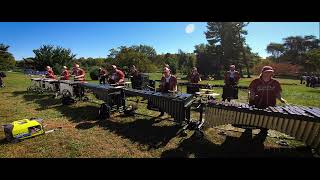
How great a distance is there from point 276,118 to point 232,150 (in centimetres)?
135

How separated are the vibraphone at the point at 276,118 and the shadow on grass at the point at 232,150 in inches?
24.9

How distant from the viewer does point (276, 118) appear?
571cm

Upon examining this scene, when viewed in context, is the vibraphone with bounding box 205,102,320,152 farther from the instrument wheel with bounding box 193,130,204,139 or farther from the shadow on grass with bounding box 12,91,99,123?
the shadow on grass with bounding box 12,91,99,123

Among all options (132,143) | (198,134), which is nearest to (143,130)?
(132,143)

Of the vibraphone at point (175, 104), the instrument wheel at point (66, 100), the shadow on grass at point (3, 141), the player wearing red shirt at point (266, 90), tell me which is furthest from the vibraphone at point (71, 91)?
the player wearing red shirt at point (266, 90)

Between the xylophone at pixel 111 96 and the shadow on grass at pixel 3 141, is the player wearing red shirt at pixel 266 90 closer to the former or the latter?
the xylophone at pixel 111 96

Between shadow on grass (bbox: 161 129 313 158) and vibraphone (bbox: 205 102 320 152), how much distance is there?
2.08 feet

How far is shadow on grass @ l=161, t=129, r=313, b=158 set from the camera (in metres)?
5.93
